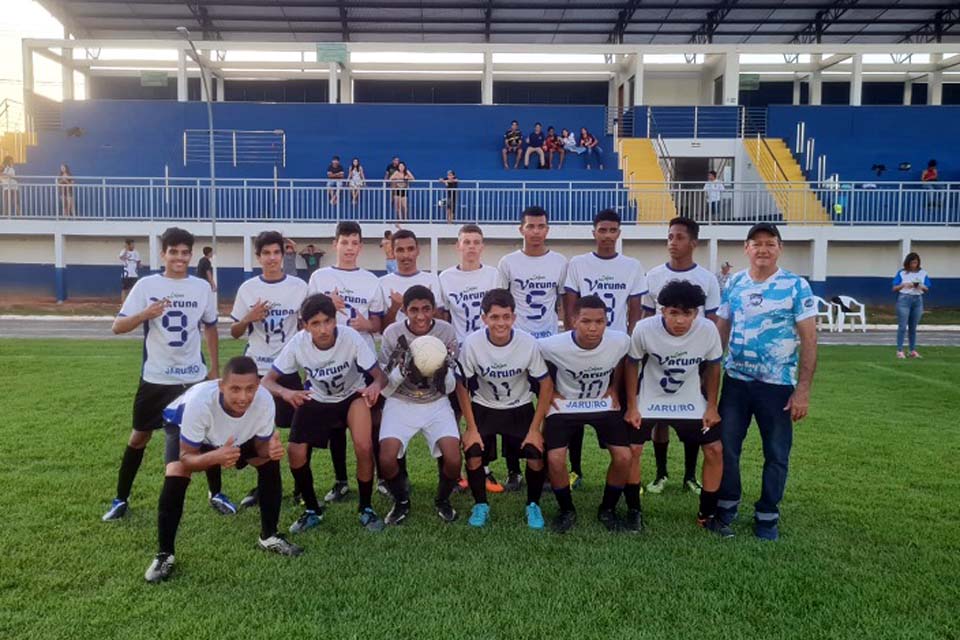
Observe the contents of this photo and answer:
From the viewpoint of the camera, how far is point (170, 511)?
4508 mm

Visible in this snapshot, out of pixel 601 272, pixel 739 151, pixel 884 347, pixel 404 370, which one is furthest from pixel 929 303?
pixel 404 370

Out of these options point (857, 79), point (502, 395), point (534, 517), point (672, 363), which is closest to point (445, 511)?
point (534, 517)

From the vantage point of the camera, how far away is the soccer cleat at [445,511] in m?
5.44

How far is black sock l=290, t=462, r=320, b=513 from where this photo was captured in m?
5.32

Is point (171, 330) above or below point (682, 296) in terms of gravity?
below

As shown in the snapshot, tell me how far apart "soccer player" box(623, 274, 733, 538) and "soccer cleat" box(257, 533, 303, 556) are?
229 cm

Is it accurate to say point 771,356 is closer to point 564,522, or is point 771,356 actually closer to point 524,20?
point 564,522

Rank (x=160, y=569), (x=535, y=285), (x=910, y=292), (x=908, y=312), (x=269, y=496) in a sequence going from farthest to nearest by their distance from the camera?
(x=908, y=312) < (x=910, y=292) < (x=535, y=285) < (x=269, y=496) < (x=160, y=569)

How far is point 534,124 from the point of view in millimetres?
30359

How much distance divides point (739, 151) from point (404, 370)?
26399 mm

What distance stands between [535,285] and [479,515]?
1.98 meters

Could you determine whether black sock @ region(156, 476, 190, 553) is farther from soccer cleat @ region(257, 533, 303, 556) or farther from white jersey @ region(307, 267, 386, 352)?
white jersey @ region(307, 267, 386, 352)

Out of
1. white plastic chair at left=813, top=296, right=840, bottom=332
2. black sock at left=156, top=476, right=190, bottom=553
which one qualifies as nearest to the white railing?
white plastic chair at left=813, top=296, right=840, bottom=332

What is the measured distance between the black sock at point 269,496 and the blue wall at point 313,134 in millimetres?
24034
